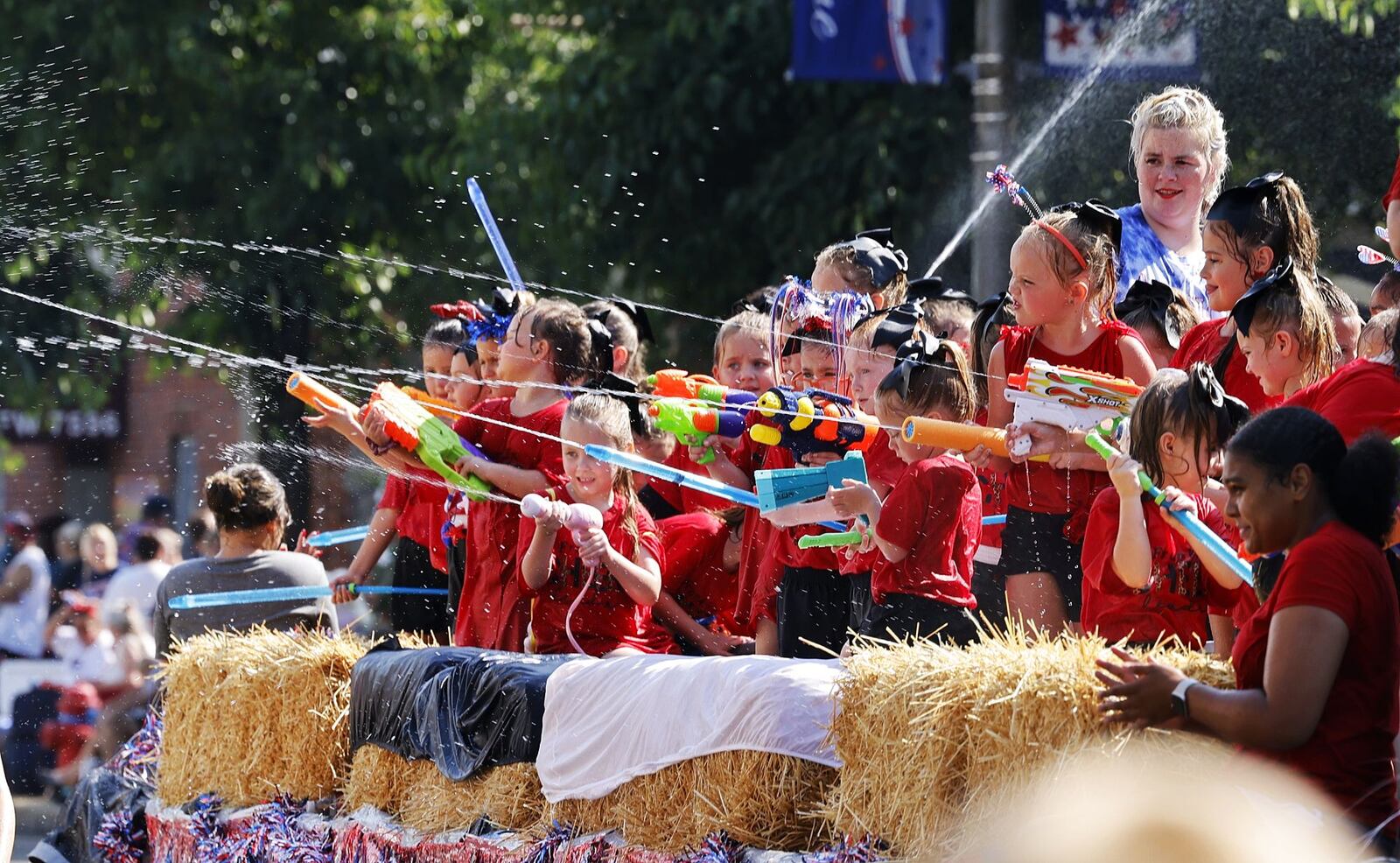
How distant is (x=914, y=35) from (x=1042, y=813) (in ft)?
25.6

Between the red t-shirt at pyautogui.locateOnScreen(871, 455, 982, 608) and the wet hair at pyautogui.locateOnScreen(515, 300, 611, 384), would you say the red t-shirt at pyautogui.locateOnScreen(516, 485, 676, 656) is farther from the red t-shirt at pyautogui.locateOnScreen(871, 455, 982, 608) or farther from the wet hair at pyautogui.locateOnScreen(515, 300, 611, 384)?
the red t-shirt at pyautogui.locateOnScreen(871, 455, 982, 608)

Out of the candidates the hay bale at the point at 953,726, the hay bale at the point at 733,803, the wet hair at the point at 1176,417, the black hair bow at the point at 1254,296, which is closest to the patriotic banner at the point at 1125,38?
the black hair bow at the point at 1254,296

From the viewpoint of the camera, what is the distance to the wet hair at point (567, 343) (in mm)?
6992

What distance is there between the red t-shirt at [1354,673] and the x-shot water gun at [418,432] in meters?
3.67

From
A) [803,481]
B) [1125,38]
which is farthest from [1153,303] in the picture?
[1125,38]

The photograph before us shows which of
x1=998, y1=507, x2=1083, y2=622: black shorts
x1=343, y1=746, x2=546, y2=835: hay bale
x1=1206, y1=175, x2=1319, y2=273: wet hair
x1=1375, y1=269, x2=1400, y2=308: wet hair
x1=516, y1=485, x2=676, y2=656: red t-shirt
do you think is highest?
x1=1206, y1=175, x2=1319, y2=273: wet hair

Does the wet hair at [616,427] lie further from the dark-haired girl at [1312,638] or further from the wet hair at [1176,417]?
the dark-haired girl at [1312,638]

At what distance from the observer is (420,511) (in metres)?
8.19

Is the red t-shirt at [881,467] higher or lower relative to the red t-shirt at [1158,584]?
higher

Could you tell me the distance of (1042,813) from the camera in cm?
377

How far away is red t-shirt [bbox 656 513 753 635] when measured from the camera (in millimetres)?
6898

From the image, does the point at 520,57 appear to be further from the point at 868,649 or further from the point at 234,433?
the point at 868,649

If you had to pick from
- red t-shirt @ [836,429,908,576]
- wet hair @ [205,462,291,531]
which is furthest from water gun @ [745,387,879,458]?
wet hair @ [205,462,291,531]

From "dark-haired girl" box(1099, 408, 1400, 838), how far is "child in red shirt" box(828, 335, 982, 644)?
156 centimetres
